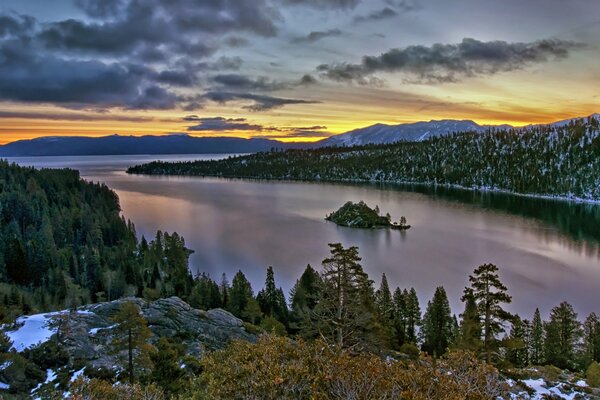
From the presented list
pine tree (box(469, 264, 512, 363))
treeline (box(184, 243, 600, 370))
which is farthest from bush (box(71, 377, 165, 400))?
pine tree (box(469, 264, 512, 363))

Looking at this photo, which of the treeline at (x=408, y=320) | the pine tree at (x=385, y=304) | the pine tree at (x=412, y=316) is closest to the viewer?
the treeline at (x=408, y=320)

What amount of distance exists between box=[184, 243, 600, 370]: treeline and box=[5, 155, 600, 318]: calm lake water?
429 inches

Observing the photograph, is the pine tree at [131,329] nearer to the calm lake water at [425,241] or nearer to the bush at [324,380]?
the bush at [324,380]

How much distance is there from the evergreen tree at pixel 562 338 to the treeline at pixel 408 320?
0.08 meters

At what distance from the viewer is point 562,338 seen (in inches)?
1650

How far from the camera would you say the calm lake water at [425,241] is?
68.1m

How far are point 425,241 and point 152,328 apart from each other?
258 ft

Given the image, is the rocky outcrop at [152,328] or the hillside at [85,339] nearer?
the hillside at [85,339]

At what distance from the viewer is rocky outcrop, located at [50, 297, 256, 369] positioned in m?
28.8

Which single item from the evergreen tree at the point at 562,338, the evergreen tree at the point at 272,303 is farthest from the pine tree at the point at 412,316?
the evergreen tree at the point at 272,303

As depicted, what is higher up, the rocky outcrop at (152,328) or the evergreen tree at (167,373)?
the evergreen tree at (167,373)

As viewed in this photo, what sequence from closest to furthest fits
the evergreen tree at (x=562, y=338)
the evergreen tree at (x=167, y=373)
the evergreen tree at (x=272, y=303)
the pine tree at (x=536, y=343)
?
the evergreen tree at (x=167, y=373) < the evergreen tree at (x=562, y=338) < the pine tree at (x=536, y=343) < the evergreen tree at (x=272, y=303)

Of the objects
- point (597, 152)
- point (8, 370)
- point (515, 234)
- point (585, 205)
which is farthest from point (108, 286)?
point (597, 152)

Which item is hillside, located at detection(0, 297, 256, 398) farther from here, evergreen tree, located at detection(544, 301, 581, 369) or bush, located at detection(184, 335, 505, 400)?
evergreen tree, located at detection(544, 301, 581, 369)
